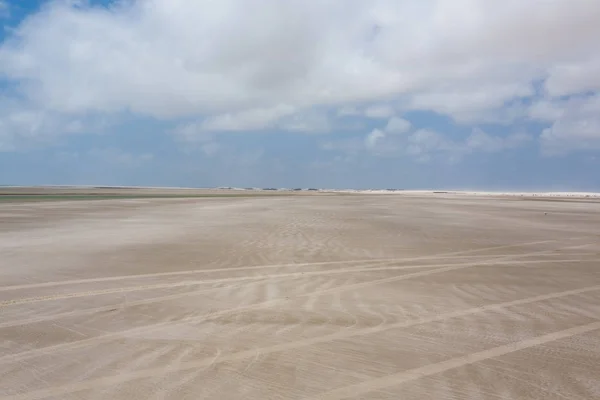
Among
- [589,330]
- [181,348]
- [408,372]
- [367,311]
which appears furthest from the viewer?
[367,311]

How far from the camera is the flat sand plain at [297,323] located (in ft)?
12.3

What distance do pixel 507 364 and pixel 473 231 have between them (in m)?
12.6

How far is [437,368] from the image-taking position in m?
4.04

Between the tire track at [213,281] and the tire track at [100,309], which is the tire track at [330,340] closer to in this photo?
the tire track at [100,309]

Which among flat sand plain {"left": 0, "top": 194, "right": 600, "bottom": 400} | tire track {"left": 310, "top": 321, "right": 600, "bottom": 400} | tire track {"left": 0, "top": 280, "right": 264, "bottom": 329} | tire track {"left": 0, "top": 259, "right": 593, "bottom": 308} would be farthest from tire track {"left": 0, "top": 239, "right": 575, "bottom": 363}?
tire track {"left": 310, "top": 321, "right": 600, "bottom": 400}

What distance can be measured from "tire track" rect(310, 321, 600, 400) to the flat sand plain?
0.06 ft

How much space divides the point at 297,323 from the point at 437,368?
1.88 metres

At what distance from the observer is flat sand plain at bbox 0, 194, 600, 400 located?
3744 millimetres

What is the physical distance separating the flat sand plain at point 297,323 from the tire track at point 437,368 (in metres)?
0.02

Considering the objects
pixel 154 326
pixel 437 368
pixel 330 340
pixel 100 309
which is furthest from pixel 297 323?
pixel 100 309

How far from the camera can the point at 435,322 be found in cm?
544

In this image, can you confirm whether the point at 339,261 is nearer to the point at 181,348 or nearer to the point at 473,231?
the point at 181,348

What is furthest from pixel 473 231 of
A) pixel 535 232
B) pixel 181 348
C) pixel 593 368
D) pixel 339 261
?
pixel 181 348

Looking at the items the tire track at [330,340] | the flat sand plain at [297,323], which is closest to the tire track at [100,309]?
the flat sand plain at [297,323]
